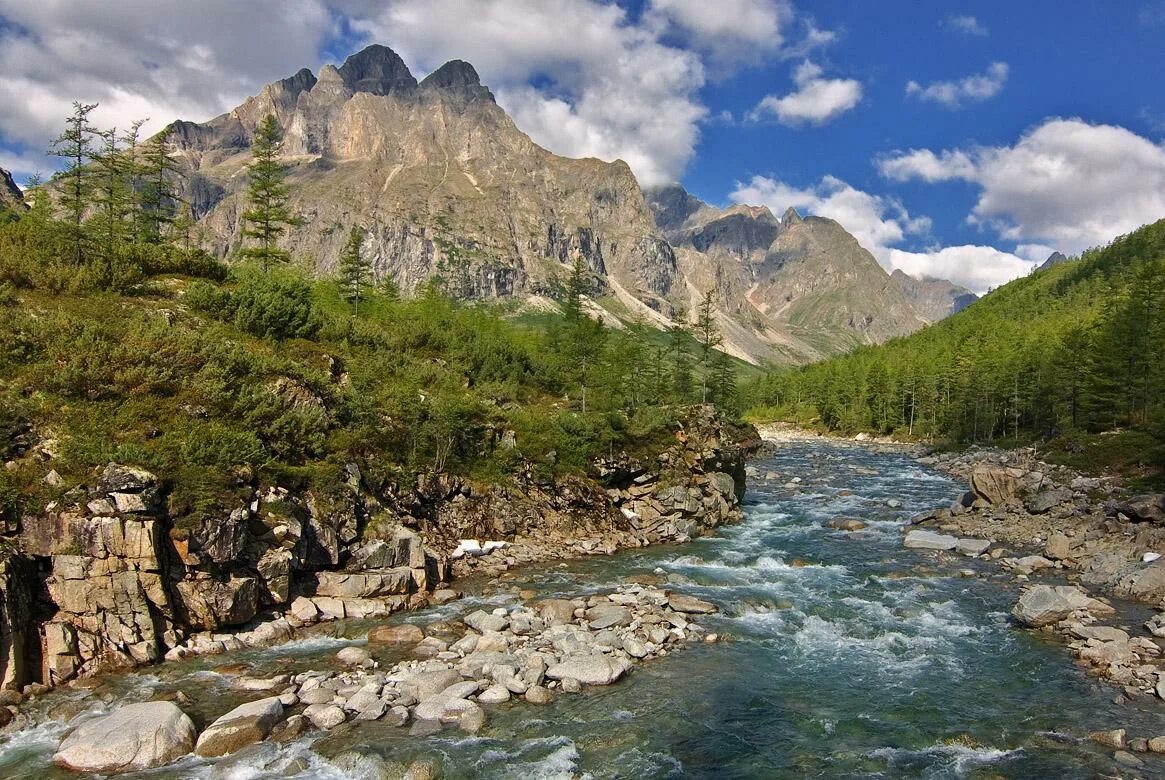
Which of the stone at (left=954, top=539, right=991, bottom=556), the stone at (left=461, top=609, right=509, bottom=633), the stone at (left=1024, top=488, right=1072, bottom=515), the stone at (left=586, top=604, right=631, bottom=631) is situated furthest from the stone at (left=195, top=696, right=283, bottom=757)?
the stone at (left=1024, top=488, right=1072, bottom=515)

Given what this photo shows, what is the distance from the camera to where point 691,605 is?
2284 centimetres

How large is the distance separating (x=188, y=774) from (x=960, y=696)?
1844 cm

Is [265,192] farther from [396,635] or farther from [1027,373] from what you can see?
[1027,373]

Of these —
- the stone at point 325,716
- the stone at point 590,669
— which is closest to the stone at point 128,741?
the stone at point 325,716

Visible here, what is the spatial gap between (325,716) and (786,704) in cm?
1143

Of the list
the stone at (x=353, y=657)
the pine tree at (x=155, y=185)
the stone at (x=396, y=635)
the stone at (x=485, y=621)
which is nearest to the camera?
the stone at (x=353, y=657)

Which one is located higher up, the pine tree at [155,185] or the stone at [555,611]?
the pine tree at [155,185]

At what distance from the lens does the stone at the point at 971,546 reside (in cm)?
3172

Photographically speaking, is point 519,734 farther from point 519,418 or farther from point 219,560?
point 519,418

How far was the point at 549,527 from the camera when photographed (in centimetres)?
3184

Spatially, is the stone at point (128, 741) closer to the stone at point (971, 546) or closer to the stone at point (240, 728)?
the stone at point (240, 728)

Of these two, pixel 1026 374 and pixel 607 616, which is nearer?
pixel 607 616

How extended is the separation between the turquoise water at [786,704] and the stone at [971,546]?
538 cm

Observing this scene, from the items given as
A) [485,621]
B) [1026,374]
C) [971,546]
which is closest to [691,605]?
[485,621]
